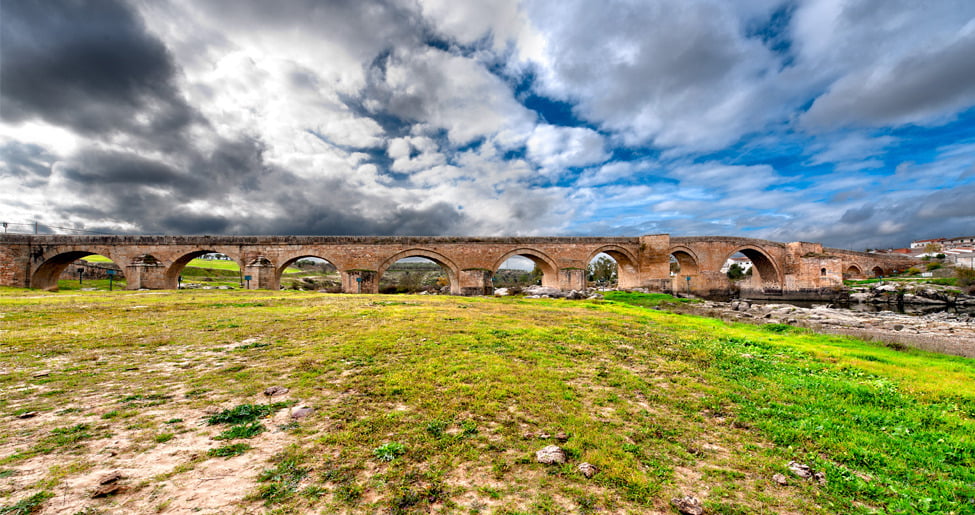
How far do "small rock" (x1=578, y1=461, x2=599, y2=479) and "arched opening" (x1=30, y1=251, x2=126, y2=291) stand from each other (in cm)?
2948

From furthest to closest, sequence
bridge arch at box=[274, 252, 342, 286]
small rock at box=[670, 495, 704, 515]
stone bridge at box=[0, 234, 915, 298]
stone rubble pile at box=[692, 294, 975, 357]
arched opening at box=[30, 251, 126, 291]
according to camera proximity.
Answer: bridge arch at box=[274, 252, 342, 286] < arched opening at box=[30, 251, 126, 291] < stone bridge at box=[0, 234, 915, 298] < stone rubble pile at box=[692, 294, 975, 357] < small rock at box=[670, 495, 704, 515]

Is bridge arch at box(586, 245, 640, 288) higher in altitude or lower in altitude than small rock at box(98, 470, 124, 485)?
higher

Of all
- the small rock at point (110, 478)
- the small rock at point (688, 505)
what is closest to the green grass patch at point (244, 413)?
the small rock at point (110, 478)

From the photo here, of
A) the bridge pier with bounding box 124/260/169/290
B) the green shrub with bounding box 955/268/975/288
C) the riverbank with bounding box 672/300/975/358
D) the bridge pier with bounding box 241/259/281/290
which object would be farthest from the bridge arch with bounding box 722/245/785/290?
the bridge pier with bounding box 124/260/169/290

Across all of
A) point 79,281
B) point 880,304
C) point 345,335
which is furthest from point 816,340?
point 79,281

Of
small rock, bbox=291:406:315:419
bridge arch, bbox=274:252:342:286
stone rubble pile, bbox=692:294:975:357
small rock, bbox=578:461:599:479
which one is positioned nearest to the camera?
small rock, bbox=578:461:599:479

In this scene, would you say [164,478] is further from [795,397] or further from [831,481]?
[795,397]

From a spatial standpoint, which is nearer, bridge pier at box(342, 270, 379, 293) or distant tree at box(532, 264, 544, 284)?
Answer: bridge pier at box(342, 270, 379, 293)

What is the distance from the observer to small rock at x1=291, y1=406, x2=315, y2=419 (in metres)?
3.33

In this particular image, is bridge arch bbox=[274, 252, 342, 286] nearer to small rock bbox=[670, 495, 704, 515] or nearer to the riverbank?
the riverbank

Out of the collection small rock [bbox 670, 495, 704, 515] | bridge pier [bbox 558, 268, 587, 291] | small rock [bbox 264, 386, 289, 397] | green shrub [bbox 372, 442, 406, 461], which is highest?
bridge pier [bbox 558, 268, 587, 291]

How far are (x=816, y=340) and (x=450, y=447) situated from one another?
1069cm

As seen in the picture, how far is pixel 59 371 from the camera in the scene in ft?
14.5

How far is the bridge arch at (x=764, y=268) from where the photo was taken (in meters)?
32.2
